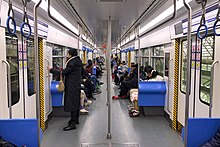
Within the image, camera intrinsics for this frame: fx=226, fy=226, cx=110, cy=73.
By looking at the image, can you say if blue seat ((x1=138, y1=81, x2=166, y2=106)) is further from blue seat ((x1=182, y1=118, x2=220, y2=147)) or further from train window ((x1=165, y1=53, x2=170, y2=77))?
blue seat ((x1=182, y1=118, x2=220, y2=147))

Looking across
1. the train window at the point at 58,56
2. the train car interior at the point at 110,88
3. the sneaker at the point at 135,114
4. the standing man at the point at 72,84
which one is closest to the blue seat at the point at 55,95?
the train car interior at the point at 110,88

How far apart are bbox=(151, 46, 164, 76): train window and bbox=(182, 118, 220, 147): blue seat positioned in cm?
441

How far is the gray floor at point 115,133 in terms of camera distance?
13.3 feet

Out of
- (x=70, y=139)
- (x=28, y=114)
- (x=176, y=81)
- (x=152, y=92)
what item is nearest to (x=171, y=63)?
(x=176, y=81)

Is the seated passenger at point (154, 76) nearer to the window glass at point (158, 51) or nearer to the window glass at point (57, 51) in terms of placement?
the window glass at point (158, 51)

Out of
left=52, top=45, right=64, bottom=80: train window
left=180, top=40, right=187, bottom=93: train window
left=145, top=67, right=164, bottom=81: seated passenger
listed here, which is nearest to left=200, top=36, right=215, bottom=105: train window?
left=180, top=40, right=187, bottom=93: train window

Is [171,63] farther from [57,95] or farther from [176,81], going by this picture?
[57,95]

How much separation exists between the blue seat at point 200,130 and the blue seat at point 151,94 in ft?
11.2

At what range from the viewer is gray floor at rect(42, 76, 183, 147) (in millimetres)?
4039

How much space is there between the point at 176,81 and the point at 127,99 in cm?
352

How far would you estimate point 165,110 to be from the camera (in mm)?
5672

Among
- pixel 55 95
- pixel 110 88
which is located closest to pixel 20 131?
pixel 110 88

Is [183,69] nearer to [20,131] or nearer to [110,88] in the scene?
[110,88]

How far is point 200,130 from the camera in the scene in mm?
2125
